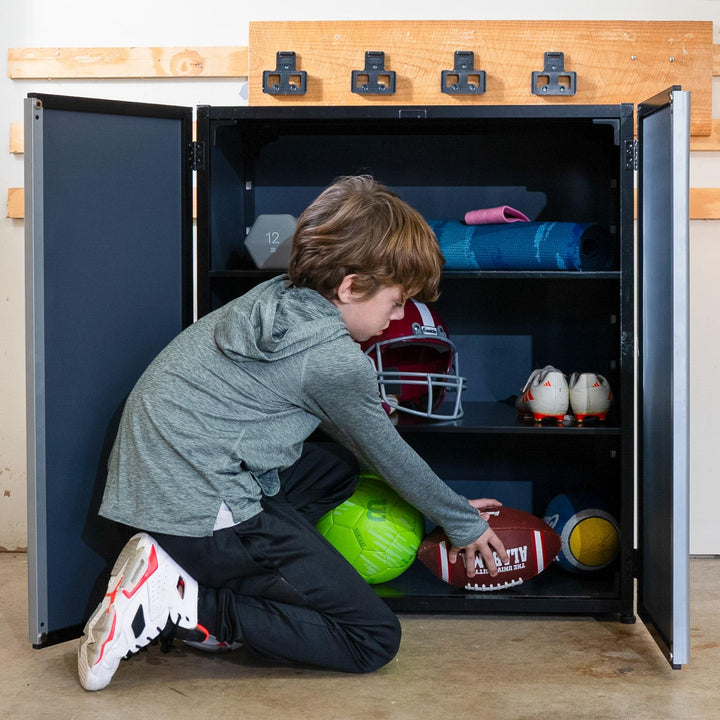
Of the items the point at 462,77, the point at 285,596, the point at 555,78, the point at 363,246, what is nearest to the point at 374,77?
the point at 462,77

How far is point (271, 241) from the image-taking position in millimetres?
2287

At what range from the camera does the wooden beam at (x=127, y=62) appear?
2781 mm

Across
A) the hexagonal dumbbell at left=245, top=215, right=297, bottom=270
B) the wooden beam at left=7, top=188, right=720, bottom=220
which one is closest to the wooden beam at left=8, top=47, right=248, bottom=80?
the wooden beam at left=7, top=188, right=720, bottom=220

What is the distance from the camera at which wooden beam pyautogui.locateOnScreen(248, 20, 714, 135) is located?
268cm

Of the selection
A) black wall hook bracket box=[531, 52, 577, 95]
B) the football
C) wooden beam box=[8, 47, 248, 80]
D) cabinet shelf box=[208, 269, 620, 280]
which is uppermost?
wooden beam box=[8, 47, 248, 80]

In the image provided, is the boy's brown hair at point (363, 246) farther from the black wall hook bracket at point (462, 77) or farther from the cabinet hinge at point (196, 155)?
the black wall hook bracket at point (462, 77)

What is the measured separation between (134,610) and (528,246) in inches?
48.9

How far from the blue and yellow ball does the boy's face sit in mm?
824

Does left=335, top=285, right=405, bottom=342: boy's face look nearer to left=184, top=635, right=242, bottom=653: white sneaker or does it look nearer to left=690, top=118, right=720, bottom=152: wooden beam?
left=184, top=635, right=242, bottom=653: white sneaker

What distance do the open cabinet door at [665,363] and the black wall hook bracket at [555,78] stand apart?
595 millimetres

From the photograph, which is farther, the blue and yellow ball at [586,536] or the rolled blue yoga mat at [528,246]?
the blue and yellow ball at [586,536]

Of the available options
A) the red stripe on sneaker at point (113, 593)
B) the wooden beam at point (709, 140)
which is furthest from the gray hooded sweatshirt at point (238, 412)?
the wooden beam at point (709, 140)

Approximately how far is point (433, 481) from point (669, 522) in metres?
0.51

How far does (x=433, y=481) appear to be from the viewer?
1.96 meters
